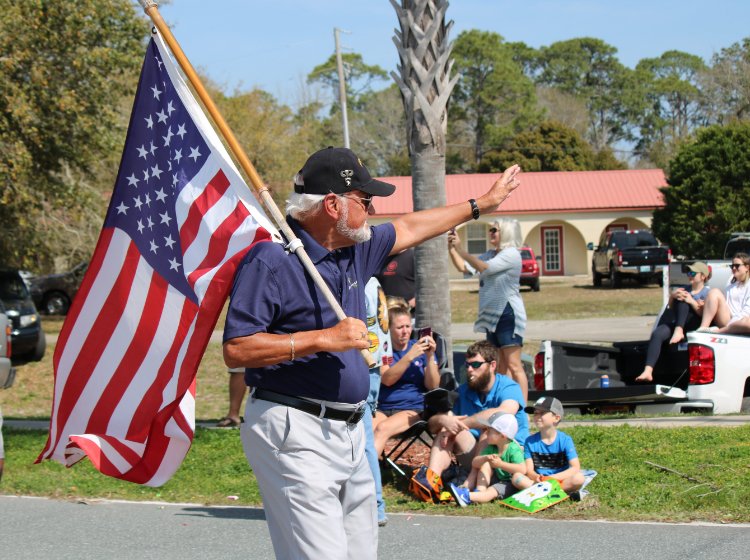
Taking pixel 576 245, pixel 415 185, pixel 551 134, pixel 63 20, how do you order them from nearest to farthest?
pixel 415 185 < pixel 63 20 < pixel 576 245 < pixel 551 134

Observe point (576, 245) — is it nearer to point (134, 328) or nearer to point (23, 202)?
point (23, 202)

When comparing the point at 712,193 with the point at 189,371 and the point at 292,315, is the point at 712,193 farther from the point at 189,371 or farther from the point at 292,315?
the point at 292,315

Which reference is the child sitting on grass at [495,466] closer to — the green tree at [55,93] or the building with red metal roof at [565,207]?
the green tree at [55,93]

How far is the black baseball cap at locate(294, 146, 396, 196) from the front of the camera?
408cm

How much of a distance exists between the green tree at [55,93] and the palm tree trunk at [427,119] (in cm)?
1008

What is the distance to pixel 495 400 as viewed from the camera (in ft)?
25.2

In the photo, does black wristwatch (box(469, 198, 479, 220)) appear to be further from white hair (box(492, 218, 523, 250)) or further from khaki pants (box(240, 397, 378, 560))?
white hair (box(492, 218, 523, 250))

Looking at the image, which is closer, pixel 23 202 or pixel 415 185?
pixel 415 185

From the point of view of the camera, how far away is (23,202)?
62.3 feet

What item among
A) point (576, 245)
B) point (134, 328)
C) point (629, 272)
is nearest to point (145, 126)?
point (134, 328)

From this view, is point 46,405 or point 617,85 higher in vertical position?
point 617,85

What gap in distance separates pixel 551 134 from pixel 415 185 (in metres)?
50.5

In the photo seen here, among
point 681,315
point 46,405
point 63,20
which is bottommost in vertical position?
point 46,405

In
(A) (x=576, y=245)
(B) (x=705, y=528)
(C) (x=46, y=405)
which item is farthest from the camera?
(A) (x=576, y=245)
